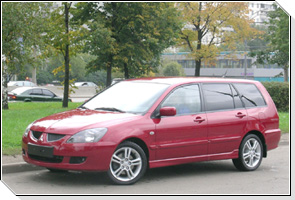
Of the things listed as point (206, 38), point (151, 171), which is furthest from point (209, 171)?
point (206, 38)

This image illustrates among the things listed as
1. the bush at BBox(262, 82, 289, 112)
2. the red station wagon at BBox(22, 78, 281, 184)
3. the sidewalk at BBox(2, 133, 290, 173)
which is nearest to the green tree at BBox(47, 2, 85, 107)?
the bush at BBox(262, 82, 289, 112)

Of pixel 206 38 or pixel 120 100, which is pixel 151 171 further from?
pixel 206 38

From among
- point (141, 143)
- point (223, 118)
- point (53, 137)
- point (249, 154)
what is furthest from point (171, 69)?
point (53, 137)

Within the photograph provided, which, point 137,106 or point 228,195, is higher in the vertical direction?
point 137,106

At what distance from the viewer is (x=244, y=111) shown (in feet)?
31.6

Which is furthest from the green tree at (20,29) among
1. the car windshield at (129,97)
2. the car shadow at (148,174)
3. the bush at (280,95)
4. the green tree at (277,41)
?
the green tree at (277,41)

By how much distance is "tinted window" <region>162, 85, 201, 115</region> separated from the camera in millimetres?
8616

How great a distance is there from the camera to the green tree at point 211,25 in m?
34.1

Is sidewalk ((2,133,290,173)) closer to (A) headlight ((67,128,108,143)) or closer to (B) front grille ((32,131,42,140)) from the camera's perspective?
(B) front grille ((32,131,42,140))

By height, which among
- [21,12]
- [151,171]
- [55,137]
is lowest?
[151,171]

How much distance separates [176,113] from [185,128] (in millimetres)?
277

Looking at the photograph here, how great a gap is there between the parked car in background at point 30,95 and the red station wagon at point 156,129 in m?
26.5

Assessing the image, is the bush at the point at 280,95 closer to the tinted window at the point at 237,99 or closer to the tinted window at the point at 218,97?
the tinted window at the point at 237,99

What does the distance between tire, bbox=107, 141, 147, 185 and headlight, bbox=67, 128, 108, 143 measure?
36 cm
